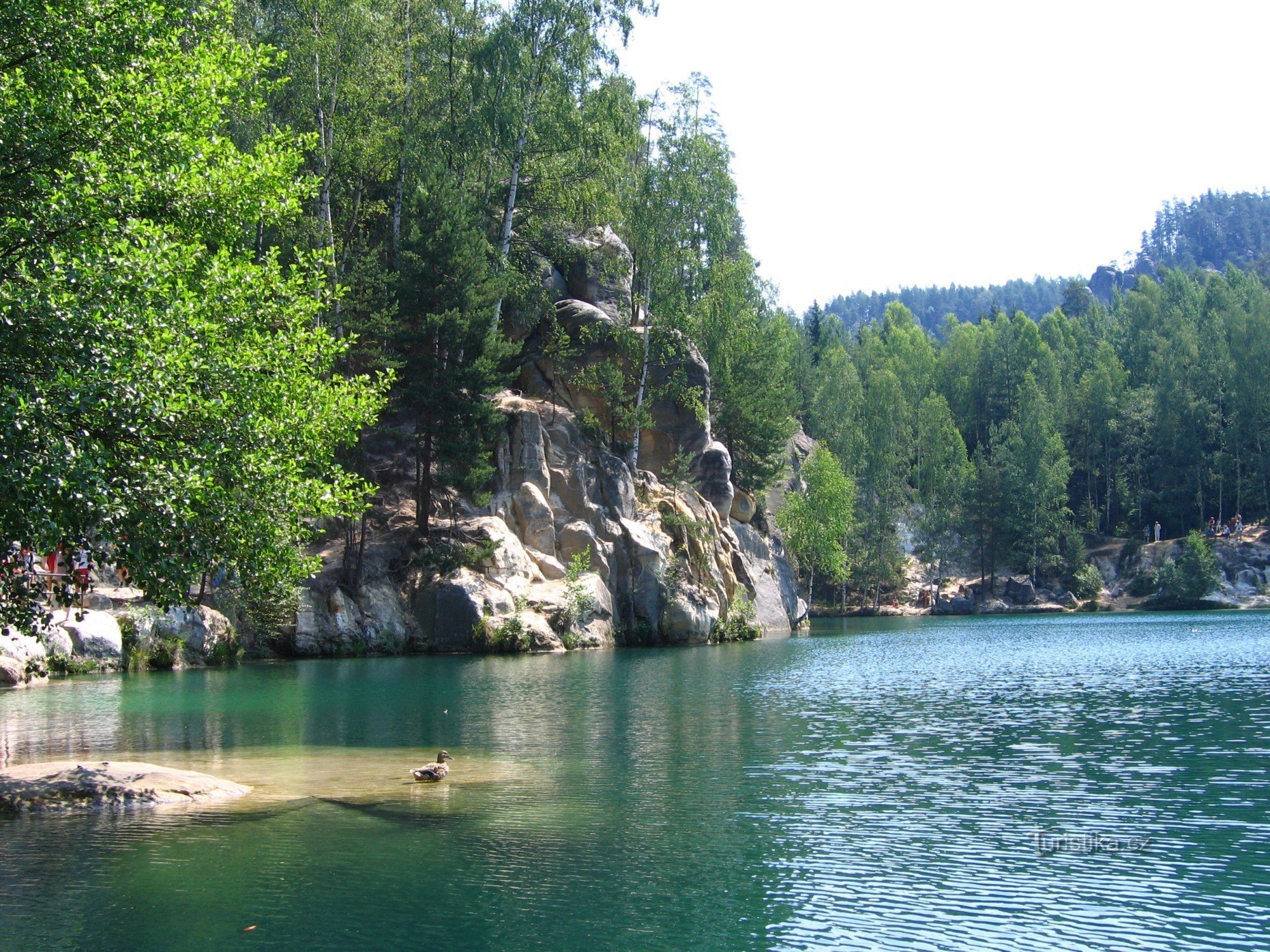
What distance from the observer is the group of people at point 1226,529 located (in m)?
94.4

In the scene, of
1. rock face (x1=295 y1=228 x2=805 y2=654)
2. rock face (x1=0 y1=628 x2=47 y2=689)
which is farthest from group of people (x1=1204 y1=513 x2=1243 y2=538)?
rock face (x1=0 y1=628 x2=47 y2=689)

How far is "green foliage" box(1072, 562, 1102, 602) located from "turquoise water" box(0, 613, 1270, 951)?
6597 cm

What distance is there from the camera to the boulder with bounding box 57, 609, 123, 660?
37844 mm

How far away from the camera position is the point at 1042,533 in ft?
316

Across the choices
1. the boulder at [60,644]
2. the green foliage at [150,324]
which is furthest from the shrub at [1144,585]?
the green foliage at [150,324]

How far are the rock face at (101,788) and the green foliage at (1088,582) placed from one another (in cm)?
9022

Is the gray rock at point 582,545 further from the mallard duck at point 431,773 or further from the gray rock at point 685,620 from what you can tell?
the mallard duck at point 431,773

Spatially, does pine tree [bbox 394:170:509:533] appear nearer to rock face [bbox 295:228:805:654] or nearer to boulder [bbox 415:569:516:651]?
boulder [bbox 415:569:516:651]

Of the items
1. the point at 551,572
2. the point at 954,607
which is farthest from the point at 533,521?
the point at 954,607

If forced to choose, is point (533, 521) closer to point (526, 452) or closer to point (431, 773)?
point (526, 452)

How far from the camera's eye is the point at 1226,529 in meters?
95.8

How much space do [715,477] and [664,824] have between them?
5191cm

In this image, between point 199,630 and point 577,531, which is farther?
point 577,531

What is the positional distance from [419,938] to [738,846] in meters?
5.13
